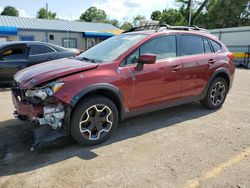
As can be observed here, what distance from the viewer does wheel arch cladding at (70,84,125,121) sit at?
3.52 metres

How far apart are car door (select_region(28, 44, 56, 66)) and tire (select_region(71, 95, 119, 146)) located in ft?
15.9

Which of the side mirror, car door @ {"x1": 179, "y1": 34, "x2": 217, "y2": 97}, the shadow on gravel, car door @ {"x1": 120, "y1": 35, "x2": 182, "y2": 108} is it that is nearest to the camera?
the shadow on gravel

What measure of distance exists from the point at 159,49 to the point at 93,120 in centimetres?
182

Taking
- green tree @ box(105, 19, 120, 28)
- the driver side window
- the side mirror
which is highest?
green tree @ box(105, 19, 120, 28)

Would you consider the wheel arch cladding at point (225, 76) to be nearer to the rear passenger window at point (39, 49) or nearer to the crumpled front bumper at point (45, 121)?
the crumpled front bumper at point (45, 121)

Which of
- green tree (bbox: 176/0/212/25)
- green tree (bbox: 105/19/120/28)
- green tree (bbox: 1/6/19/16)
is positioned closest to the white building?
green tree (bbox: 176/0/212/25)

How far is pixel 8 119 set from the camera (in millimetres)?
5090

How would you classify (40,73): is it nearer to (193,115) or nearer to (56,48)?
(193,115)

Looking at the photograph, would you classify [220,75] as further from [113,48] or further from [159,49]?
[113,48]

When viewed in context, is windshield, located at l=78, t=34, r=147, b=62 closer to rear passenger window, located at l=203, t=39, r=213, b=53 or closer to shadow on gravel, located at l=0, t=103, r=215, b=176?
shadow on gravel, located at l=0, t=103, r=215, b=176

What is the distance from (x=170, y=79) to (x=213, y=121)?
1.28 m

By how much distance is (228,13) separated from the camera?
3219 cm

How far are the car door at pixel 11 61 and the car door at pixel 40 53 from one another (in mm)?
205

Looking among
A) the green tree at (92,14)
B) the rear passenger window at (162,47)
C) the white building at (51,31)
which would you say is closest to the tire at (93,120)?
the rear passenger window at (162,47)
